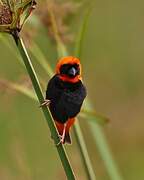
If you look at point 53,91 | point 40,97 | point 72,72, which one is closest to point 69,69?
point 72,72

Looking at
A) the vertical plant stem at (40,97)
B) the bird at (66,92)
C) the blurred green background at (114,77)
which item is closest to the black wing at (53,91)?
the bird at (66,92)

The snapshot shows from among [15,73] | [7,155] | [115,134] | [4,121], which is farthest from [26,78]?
[115,134]

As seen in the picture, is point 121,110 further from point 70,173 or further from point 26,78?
point 70,173

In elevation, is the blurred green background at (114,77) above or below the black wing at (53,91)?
below

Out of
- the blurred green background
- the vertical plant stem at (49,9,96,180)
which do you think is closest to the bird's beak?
the vertical plant stem at (49,9,96,180)

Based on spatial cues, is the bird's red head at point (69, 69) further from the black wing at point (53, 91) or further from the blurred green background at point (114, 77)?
the blurred green background at point (114, 77)

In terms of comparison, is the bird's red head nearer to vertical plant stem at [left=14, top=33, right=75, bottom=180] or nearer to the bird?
the bird

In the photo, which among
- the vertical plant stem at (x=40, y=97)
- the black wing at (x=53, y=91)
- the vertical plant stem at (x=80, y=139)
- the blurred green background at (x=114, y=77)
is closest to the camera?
the vertical plant stem at (x=40, y=97)

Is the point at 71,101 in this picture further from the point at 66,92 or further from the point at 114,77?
the point at 114,77
